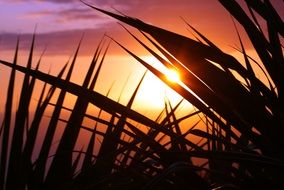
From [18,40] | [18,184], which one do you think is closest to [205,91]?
[18,184]

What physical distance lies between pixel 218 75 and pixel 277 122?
0.31ft

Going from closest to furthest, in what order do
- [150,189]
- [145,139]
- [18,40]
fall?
[150,189] → [145,139] → [18,40]

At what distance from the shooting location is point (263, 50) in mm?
645

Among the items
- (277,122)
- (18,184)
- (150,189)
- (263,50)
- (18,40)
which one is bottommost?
(150,189)

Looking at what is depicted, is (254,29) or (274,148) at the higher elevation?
(254,29)

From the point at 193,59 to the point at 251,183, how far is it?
0.19 metres

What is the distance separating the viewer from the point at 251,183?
665 millimetres

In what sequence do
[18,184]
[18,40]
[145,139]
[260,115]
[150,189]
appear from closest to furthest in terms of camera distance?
[150,189] < [260,115] < [145,139] < [18,184] < [18,40]

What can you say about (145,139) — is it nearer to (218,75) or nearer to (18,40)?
(218,75)

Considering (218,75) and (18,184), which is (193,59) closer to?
(218,75)

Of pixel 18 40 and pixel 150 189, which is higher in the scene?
pixel 18 40

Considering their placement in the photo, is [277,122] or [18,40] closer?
[277,122]

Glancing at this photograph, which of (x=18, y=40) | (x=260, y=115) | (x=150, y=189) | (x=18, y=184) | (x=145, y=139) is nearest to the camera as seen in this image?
(x=150, y=189)

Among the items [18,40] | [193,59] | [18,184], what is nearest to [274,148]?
[193,59]
